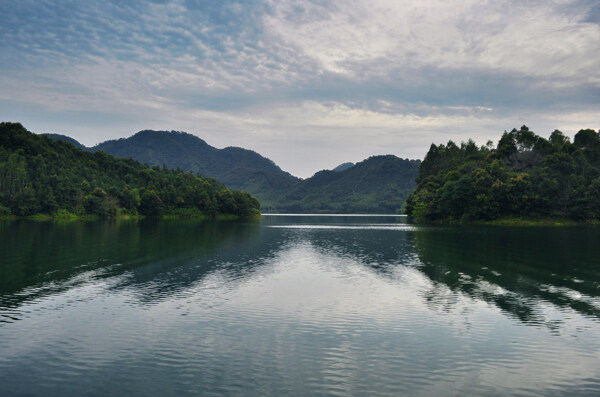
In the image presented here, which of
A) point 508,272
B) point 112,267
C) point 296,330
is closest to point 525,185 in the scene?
point 508,272

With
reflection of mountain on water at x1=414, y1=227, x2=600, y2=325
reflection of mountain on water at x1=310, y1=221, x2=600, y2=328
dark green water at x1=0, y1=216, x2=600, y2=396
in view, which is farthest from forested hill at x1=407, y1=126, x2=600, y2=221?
dark green water at x1=0, y1=216, x2=600, y2=396

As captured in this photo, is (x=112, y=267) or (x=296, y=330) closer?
(x=296, y=330)

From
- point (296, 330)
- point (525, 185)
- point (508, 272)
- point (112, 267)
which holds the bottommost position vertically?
point (112, 267)

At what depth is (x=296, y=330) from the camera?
19.2 meters

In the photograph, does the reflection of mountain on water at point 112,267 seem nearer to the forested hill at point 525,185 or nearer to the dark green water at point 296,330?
the dark green water at point 296,330

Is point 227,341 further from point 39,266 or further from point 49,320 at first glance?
point 39,266

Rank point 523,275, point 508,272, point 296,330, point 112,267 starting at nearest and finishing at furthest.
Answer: point 296,330, point 523,275, point 508,272, point 112,267

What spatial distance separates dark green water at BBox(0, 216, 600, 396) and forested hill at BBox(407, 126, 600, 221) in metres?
107

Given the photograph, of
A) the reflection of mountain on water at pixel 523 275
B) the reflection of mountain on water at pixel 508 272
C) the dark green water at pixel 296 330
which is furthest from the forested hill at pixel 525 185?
the dark green water at pixel 296 330

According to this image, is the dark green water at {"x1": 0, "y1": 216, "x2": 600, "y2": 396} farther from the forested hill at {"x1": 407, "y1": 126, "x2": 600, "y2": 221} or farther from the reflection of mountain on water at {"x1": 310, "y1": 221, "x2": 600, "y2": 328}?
the forested hill at {"x1": 407, "y1": 126, "x2": 600, "y2": 221}

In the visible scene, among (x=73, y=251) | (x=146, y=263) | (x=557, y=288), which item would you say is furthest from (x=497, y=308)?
(x=73, y=251)

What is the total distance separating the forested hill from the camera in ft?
427

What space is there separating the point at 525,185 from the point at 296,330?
135664mm

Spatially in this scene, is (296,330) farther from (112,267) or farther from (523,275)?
(112,267)
